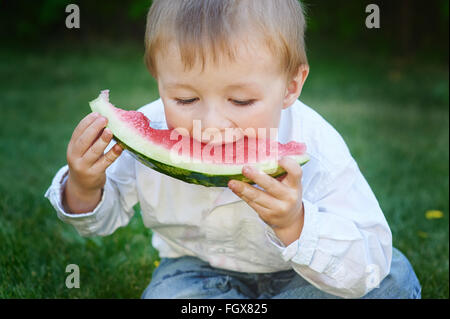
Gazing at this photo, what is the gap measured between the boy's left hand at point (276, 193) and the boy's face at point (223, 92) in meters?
0.20

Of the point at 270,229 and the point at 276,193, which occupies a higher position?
the point at 276,193

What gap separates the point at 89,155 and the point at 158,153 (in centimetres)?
28

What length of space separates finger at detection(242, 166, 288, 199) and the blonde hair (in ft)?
1.31

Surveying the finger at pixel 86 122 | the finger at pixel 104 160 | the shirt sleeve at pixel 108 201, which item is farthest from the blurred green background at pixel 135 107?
the finger at pixel 86 122

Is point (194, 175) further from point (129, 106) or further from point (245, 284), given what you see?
point (129, 106)

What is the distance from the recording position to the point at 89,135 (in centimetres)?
193

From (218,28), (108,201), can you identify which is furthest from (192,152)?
(108,201)

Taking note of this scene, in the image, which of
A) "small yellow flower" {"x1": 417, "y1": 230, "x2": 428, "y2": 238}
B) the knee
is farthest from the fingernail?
"small yellow flower" {"x1": 417, "y1": 230, "x2": 428, "y2": 238}

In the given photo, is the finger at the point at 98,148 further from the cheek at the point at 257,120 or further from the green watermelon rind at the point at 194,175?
the cheek at the point at 257,120

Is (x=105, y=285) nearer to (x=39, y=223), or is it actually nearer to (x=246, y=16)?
(x=39, y=223)

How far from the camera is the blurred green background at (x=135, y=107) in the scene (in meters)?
2.84

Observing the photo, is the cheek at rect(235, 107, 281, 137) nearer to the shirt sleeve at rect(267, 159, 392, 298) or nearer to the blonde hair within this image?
the blonde hair

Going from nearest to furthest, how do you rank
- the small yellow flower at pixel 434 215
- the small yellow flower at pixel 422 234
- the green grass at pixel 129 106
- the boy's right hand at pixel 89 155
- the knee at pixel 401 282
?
the boy's right hand at pixel 89 155
the knee at pixel 401 282
the green grass at pixel 129 106
the small yellow flower at pixel 422 234
the small yellow flower at pixel 434 215

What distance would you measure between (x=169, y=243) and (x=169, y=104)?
85 cm
